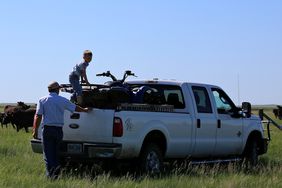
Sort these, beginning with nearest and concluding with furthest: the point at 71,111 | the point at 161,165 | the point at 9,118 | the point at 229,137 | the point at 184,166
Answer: the point at 71,111 → the point at 161,165 → the point at 184,166 → the point at 229,137 → the point at 9,118

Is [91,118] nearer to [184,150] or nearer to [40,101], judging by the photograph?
[40,101]

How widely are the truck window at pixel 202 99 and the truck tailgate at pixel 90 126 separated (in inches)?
105

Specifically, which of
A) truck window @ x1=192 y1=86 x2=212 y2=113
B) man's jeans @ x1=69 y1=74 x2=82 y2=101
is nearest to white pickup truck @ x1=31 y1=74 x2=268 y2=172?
truck window @ x1=192 y1=86 x2=212 y2=113

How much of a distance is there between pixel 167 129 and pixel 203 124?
1.25 m

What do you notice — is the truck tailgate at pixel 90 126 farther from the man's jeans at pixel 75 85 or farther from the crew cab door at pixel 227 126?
the crew cab door at pixel 227 126

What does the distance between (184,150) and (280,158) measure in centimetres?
447

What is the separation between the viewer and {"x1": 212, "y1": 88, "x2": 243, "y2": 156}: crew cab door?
1374 cm

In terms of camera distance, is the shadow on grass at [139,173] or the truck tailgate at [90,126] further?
the shadow on grass at [139,173]

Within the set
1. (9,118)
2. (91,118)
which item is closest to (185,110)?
(91,118)

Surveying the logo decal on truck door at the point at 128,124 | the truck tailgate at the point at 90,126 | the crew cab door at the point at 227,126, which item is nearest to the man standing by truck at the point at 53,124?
the truck tailgate at the point at 90,126

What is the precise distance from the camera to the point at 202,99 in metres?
13.5

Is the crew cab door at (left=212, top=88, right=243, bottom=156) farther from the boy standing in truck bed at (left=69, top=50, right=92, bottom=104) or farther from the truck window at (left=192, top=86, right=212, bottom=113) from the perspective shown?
the boy standing in truck bed at (left=69, top=50, right=92, bottom=104)

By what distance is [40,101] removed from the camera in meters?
11.2

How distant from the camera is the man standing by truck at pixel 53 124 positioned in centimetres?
1104
